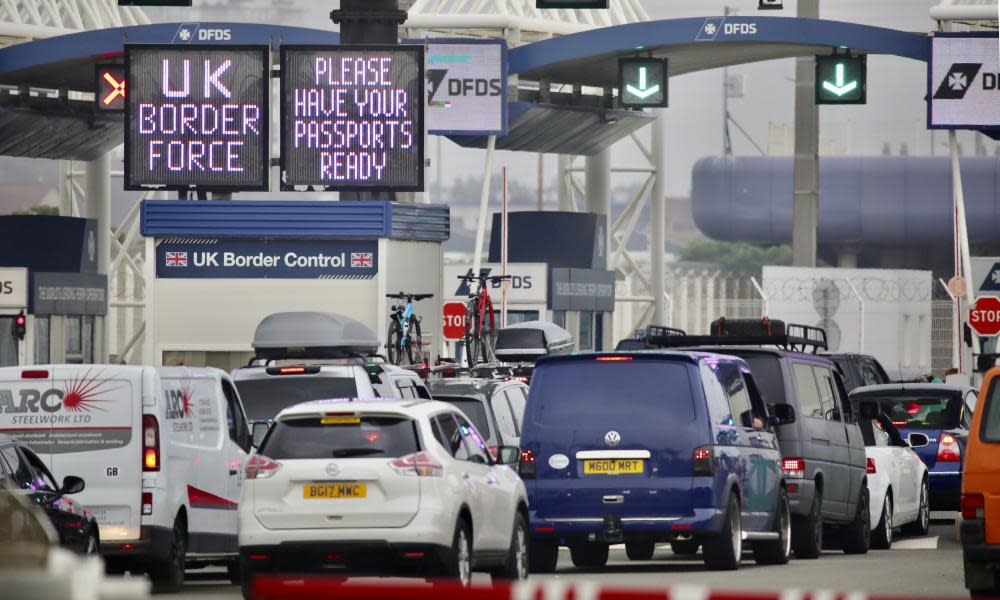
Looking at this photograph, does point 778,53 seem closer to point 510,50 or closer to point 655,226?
point 510,50

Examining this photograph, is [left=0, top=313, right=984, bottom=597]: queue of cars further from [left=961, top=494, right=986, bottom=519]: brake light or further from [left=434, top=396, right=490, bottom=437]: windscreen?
[left=961, top=494, right=986, bottom=519]: brake light

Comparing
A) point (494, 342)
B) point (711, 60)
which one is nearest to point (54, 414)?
point (494, 342)

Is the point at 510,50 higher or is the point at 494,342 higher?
the point at 510,50

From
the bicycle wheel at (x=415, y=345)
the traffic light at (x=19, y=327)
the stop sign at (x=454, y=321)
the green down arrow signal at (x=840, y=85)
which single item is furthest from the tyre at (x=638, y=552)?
the traffic light at (x=19, y=327)

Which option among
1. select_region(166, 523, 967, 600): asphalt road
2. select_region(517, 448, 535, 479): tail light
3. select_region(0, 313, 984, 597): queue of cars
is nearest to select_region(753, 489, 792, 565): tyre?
select_region(0, 313, 984, 597): queue of cars

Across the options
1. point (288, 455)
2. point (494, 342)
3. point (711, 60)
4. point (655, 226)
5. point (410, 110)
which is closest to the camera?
point (288, 455)

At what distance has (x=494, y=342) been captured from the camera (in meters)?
38.0

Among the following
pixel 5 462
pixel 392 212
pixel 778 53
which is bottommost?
pixel 5 462

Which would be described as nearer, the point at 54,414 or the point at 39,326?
the point at 54,414

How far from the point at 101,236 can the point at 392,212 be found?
29.3m

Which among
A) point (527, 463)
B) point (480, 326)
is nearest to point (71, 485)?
point (527, 463)

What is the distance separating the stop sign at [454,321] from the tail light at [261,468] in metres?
32.4

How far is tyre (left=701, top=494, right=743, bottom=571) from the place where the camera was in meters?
17.9

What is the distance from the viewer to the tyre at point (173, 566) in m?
17.6
